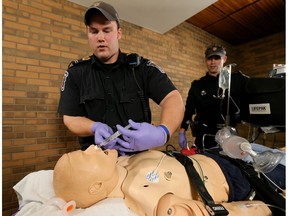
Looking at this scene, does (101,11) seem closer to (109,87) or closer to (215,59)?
(109,87)

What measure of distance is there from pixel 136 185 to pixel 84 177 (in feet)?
0.69

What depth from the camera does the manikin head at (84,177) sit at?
79 centimetres

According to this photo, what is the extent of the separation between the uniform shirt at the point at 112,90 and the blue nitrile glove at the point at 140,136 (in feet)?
1.04

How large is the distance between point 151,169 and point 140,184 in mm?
85

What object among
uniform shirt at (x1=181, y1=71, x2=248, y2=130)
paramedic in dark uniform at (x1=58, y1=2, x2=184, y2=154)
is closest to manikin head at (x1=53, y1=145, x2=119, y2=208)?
paramedic in dark uniform at (x1=58, y1=2, x2=184, y2=154)

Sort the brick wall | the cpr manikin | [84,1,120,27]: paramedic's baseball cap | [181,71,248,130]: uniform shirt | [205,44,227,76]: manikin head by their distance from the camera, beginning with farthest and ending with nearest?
[205,44,227,76]: manikin head → the brick wall → [181,71,248,130]: uniform shirt → [84,1,120,27]: paramedic's baseball cap → the cpr manikin

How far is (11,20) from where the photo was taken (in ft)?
7.18

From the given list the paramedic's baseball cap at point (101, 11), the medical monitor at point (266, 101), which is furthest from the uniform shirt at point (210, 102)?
the paramedic's baseball cap at point (101, 11)

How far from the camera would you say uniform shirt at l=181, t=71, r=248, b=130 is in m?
1.91

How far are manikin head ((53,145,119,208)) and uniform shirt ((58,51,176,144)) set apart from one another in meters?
0.43

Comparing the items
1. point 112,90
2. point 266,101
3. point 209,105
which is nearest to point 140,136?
point 112,90

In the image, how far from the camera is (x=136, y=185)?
2.75 feet

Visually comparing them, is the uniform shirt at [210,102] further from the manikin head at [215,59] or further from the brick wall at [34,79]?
the brick wall at [34,79]

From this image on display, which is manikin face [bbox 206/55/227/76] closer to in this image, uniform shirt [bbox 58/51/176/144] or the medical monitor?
the medical monitor
